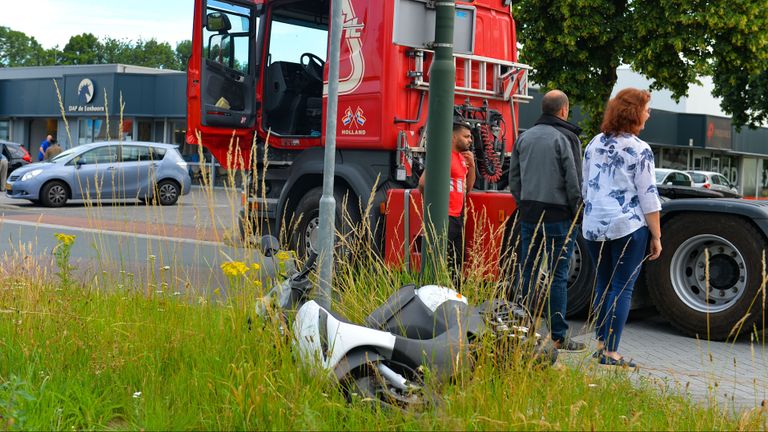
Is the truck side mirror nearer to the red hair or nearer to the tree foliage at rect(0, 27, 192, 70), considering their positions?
the red hair

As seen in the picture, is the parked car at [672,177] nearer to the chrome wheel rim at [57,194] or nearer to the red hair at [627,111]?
the chrome wheel rim at [57,194]

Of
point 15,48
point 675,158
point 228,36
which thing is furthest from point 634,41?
point 15,48

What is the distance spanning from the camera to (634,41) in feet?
68.1

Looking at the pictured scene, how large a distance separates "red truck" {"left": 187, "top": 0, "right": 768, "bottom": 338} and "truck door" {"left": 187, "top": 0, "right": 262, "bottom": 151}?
0.02 meters

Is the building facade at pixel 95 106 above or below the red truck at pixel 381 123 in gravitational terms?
above

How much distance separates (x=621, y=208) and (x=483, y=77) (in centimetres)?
386

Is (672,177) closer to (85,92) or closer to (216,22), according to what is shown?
(216,22)

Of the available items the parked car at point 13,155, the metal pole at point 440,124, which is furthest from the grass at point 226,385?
the parked car at point 13,155

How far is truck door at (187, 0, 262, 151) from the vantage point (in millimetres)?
10672

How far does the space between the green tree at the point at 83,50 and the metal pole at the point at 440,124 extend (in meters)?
114

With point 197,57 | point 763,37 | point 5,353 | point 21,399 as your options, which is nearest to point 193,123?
point 197,57

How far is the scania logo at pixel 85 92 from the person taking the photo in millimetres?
41441

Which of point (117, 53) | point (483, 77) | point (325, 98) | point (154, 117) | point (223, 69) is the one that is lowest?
point (325, 98)

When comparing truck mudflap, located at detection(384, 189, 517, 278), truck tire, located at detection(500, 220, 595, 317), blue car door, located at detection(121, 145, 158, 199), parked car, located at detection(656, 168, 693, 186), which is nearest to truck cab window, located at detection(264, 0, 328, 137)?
truck mudflap, located at detection(384, 189, 517, 278)
